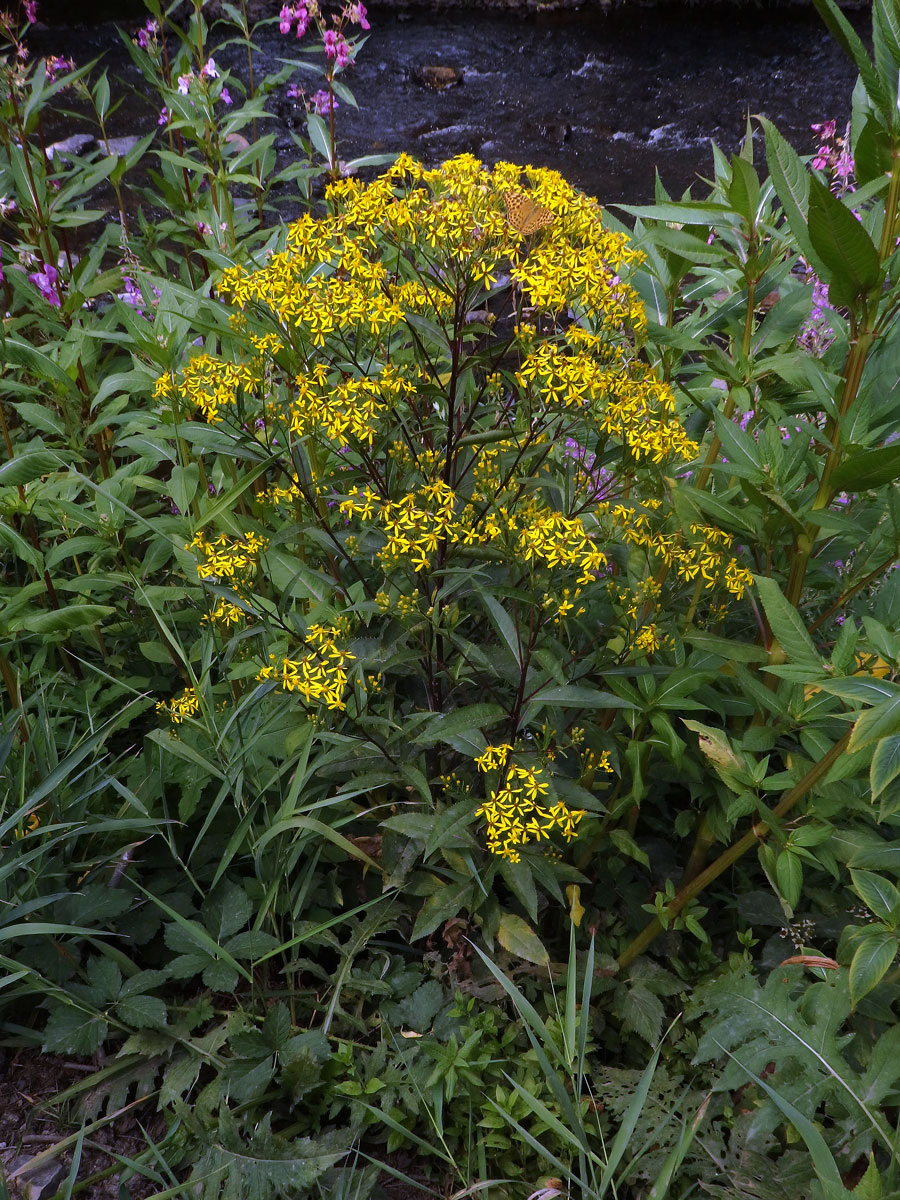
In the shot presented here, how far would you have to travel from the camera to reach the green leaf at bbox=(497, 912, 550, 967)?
1.89m

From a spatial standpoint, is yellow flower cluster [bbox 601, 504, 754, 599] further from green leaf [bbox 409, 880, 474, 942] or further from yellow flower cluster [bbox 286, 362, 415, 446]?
green leaf [bbox 409, 880, 474, 942]

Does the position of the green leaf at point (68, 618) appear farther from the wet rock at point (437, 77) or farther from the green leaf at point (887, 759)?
the wet rock at point (437, 77)

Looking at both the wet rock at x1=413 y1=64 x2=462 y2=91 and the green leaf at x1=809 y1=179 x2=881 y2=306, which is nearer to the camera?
the green leaf at x1=809 y1=179 x2=881 y2=306

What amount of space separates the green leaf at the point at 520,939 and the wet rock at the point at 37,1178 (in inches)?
39.8

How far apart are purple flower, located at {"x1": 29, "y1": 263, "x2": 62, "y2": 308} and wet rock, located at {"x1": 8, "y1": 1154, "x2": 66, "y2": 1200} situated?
259 cm

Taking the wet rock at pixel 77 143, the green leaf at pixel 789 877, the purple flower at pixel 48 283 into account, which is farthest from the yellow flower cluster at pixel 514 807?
the wet rock at pixel 77 143

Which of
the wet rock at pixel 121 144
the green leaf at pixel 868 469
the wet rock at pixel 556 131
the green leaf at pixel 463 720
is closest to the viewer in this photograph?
the green leaf at pixel 868 469

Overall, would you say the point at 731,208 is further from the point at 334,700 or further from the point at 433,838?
the point at 433,838

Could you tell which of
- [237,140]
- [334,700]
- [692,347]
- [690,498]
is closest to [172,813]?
[334,700]

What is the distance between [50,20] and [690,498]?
407 inches

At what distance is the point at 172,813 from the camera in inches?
92.7

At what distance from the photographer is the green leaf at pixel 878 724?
1.28 meters

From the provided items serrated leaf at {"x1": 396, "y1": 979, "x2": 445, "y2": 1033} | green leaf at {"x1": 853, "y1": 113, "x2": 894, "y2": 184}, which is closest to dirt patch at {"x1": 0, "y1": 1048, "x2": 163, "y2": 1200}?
serrated leaf at {"x1": 396, "y1": 979, "x2": 445, "y2": 1033}

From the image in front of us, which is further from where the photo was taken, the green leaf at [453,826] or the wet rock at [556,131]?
the wet rock at [556,131]
